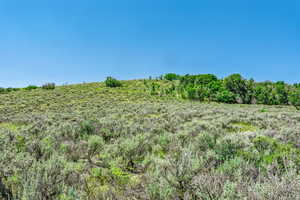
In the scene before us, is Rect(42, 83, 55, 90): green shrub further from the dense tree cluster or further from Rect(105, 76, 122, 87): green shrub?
the dense tree cluster

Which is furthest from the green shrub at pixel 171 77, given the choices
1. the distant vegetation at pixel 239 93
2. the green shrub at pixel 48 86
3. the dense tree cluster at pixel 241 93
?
the green shrub at pixel 48 86

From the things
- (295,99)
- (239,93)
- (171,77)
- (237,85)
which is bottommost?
(295,99)

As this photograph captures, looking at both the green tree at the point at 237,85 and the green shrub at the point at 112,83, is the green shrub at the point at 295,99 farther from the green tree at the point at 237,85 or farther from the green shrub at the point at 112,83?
the green shrub at the point at 112,83

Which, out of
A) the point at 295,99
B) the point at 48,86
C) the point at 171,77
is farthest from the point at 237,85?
the point at 48,86

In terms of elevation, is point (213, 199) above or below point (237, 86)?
below

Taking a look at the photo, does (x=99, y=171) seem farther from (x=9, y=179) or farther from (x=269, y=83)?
(x=269, y=83)

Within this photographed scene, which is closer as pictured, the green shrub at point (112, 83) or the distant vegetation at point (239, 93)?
the distant vegetation at point (239, 93)

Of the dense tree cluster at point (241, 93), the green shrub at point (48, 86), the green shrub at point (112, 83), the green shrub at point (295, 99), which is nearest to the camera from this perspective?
the green shrub at point (295, 99)

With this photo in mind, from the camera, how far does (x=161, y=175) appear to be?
127 inches

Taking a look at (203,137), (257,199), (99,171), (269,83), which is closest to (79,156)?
(99,171)

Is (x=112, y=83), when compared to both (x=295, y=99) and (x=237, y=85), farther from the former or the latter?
(x=295, y=99)

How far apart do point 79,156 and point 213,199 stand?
4342 mm

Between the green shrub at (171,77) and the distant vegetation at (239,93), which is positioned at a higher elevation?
the green shrub at (171,77)

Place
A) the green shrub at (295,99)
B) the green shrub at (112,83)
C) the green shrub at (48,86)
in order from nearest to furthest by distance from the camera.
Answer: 1. the green shrub at (295,99)
2. the green shrub at (48,86)
3. the green shrub at (112,83)
